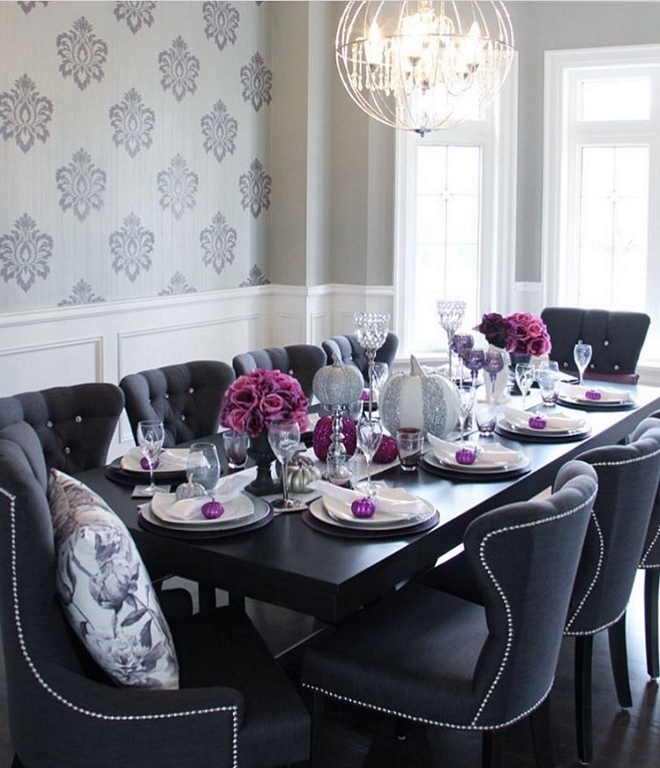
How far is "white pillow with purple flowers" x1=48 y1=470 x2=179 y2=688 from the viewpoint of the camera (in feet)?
6.13

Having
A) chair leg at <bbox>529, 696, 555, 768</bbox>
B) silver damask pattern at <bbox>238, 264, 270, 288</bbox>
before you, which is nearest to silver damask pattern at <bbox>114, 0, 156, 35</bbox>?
silver damask pattern at <bbox>238, 264, 270, 288</bbox>

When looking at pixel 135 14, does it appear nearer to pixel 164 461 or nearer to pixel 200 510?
pixel 164 461

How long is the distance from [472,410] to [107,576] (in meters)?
1.67

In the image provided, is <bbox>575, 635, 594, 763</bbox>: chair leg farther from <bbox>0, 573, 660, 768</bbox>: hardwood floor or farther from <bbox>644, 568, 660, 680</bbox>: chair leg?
<bbox>644, 568, 660, 680</bbox>: chair leg

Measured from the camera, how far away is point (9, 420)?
2.84 meters

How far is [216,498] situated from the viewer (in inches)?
97.2

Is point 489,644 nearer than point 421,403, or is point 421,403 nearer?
point 489,644

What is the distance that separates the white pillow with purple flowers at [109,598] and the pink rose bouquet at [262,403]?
598 mm

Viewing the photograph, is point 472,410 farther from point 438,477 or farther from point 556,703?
point 556,703

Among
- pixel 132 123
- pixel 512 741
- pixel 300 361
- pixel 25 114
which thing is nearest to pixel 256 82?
pixel 132 123

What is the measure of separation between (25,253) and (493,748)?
9.87ft

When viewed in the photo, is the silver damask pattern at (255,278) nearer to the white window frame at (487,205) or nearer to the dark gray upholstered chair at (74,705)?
the white window frame at (487,205)

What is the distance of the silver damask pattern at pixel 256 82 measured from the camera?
18.2 feet

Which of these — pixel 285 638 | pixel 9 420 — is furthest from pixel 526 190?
pixel 9 420
